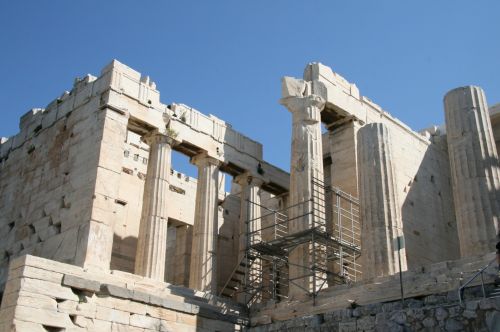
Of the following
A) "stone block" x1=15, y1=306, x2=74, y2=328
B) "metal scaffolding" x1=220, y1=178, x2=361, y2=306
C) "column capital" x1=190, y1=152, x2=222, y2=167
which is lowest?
"stone block" x1=15, y1=306, x2=74, y2=328

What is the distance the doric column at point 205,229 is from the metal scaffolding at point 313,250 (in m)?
0.76

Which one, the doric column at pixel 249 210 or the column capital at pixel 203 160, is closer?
the column capital at pixel 203 160

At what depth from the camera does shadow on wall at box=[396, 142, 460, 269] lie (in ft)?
81.4

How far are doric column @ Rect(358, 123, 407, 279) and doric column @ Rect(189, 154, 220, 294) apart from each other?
5.74 m

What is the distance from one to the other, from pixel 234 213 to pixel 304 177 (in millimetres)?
8512

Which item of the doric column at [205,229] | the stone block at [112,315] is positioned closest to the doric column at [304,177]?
the doric column at [205,229]

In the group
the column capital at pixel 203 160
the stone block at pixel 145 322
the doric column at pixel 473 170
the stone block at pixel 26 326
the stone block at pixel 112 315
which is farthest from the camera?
the column capital at pixel 203 160

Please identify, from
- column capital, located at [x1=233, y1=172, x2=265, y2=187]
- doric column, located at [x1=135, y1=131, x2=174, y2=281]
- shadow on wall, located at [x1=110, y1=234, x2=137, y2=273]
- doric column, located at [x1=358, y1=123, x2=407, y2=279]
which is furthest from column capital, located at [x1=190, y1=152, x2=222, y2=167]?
doric column, located at [x1=358, y1=123, x2=407, y2=279]

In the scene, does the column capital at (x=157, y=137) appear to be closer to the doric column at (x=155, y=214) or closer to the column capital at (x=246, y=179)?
the doric column at (x=155, y=214)

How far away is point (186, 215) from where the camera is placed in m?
28.2

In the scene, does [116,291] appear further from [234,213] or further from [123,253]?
[234,213]

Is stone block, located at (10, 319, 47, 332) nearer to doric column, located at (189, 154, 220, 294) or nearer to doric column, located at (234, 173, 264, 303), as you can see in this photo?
doric column, located at (189, 154, 220, 294)

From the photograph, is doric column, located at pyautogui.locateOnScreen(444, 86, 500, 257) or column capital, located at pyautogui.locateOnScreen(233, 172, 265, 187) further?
column capital, located at pyautogui.locateOnScreen(233, 172, 265, 187)

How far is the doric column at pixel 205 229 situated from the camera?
22.6m
